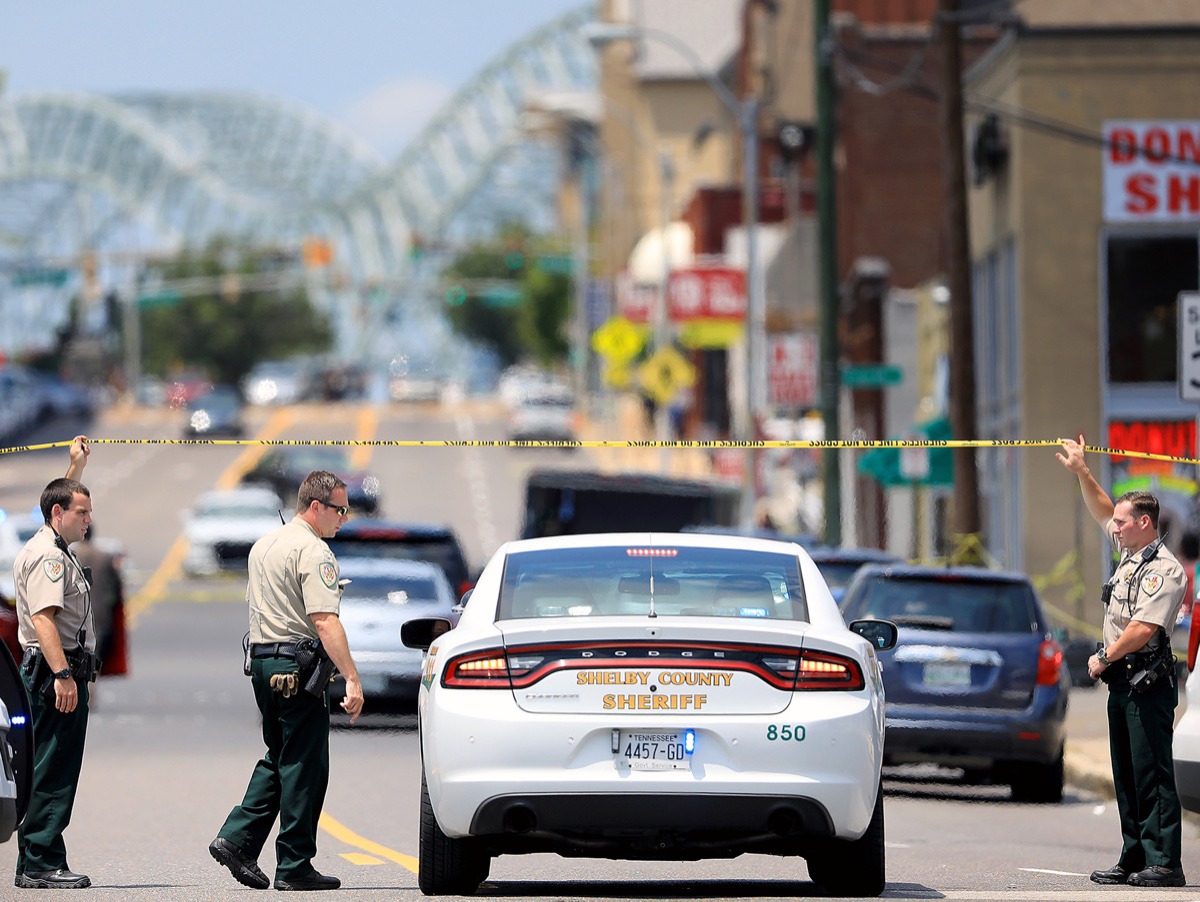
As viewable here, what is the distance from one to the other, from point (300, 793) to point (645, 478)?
21292mm

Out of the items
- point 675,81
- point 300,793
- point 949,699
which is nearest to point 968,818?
point 949,699

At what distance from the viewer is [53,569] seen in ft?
33.9

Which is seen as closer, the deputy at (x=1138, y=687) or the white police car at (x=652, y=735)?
the white police car at (x=652, y=735)

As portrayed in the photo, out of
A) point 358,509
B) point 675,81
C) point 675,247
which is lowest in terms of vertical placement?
point 358,509

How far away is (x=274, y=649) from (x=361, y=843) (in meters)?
3.40

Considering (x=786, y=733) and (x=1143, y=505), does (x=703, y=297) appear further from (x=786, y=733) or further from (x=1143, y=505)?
(x=786, y=733)

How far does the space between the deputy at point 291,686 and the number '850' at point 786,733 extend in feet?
6.01

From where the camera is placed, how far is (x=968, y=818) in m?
15.2

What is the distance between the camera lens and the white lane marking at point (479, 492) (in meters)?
53.8

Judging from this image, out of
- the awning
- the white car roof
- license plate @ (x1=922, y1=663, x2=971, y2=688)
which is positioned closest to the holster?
license plate @ (x1=922, y1=663, x2=971, y2=688)

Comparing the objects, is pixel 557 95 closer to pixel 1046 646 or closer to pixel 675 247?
pixel 675 247

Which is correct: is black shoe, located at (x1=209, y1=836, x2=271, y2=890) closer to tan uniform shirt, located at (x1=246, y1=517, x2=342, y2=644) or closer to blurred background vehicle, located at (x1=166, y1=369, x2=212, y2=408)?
tan uniform shirt, located at (x1=246, y1=517, x2=342, y2=644)

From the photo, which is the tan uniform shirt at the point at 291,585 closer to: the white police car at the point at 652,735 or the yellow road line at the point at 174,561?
the white police car at the point at 652,735

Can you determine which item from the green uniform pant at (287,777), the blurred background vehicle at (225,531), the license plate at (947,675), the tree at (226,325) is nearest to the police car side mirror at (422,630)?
the green uniform pant at (287,777)
